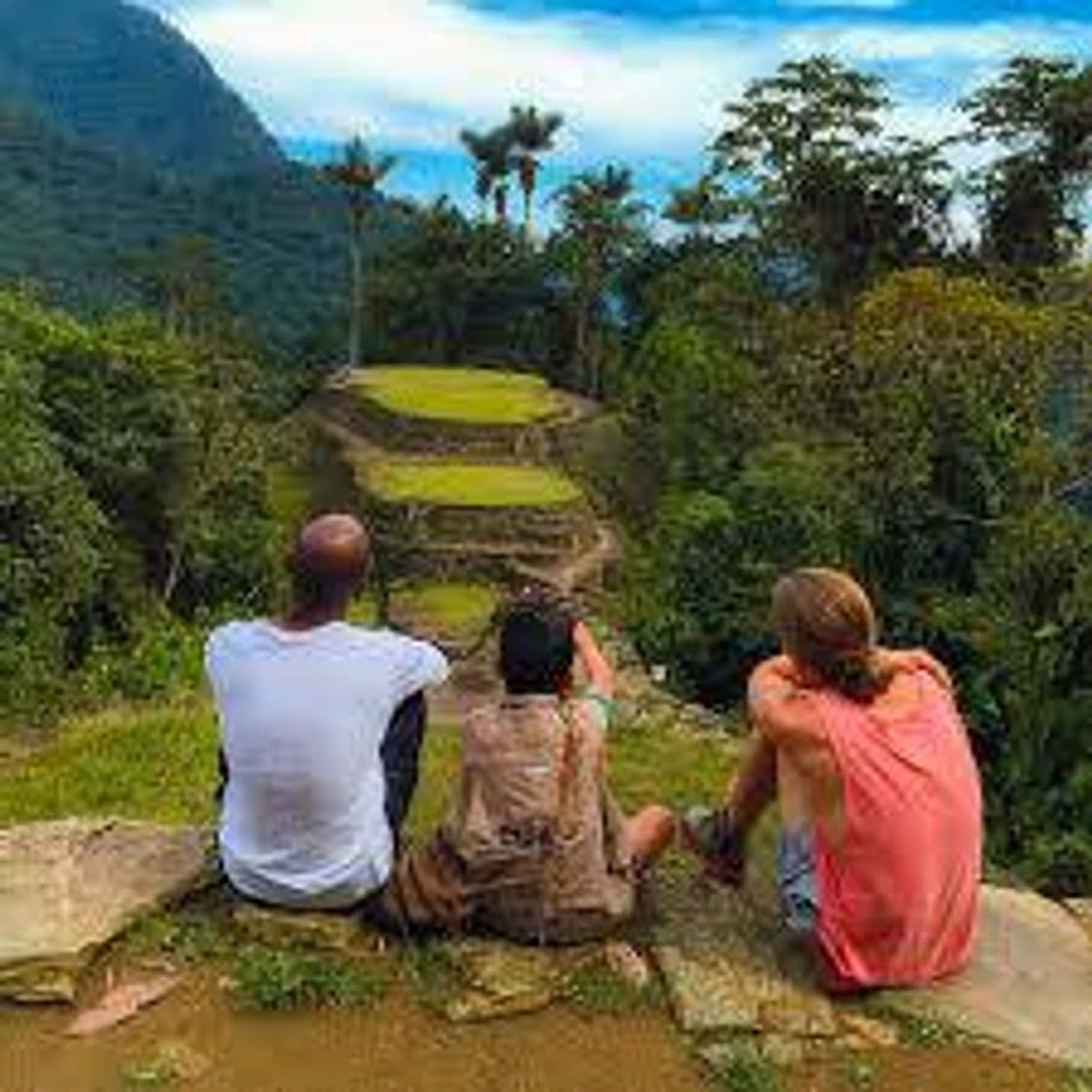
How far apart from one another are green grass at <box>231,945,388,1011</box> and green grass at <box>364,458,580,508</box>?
31347 millimetres

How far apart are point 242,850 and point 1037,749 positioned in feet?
24.7

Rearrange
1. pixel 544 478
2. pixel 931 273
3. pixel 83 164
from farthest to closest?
pixel 83 164
pixel 544 478
pixel 931 273

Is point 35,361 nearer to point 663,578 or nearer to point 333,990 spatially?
point 663,578

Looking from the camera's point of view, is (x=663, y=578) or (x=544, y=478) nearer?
(x=663, y=578)

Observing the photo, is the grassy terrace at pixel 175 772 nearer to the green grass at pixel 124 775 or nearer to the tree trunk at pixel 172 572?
the green grass at pixel 124 775

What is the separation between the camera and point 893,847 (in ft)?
17.8

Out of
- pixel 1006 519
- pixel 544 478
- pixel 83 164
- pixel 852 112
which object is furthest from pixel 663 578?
pixel 83 164

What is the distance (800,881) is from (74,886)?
2098 millimetres

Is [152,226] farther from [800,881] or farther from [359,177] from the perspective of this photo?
[800,881]

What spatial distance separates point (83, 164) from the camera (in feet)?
376

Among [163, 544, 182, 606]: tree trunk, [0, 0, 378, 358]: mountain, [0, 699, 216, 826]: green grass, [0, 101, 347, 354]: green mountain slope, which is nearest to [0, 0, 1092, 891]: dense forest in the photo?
[163, 544, 182, 606]: tree trunk

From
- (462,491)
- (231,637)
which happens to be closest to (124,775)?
(231,637)

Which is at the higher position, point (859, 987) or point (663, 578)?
point (859, 987)

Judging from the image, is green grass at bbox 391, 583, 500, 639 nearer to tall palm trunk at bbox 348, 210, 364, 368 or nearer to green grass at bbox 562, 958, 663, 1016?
tall palm trunk at bbox 348, 210, 364, 368
